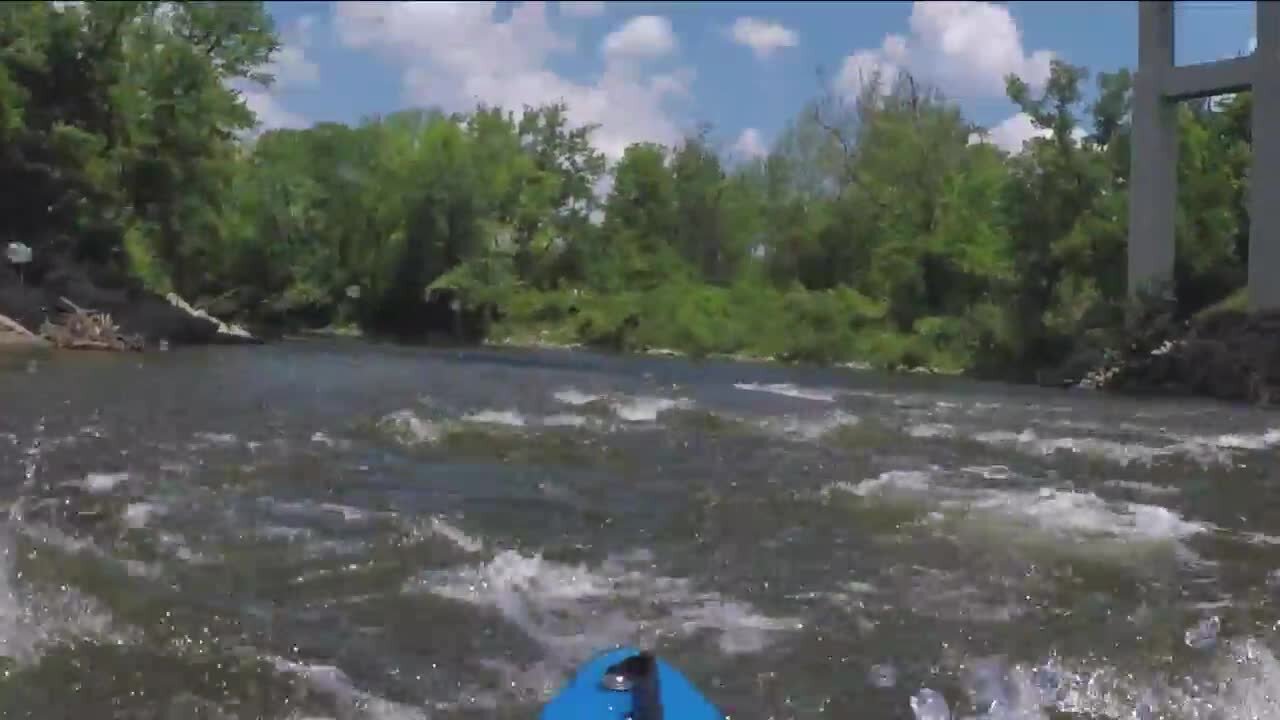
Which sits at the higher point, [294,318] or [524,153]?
[524,153]

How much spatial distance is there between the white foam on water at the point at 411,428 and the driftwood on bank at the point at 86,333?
1874 cm

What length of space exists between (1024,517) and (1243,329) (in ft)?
79.4

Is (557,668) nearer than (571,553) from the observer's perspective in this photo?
Yes

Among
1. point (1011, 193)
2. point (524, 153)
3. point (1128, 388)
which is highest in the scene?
point (524, 153)

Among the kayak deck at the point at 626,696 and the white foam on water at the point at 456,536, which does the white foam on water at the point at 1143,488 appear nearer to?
the white foam on water at the point at 456,536

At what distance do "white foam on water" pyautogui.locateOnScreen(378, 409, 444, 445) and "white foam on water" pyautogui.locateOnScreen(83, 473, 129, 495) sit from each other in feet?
11.2

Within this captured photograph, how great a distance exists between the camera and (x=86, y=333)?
1246 inches

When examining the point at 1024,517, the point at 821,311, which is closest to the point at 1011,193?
the point at 821,311

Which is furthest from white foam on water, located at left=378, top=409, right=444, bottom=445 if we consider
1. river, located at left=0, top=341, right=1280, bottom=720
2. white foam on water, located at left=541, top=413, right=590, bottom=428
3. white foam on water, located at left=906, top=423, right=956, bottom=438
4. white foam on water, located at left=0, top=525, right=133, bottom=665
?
white foam on water, located at left=0, top=525, right=133, bottom=665

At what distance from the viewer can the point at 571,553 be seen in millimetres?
8406

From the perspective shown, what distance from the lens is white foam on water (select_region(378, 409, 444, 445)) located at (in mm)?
13477

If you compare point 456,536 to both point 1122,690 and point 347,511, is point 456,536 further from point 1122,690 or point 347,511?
point 1122,690

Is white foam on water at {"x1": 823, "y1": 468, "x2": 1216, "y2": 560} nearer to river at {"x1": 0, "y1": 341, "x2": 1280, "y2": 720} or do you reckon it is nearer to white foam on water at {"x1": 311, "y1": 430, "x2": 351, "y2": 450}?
river at {"x1": 0, "y1": 341, "x2": 1280, "y2": 720}

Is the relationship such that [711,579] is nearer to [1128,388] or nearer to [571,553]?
[571,553]
